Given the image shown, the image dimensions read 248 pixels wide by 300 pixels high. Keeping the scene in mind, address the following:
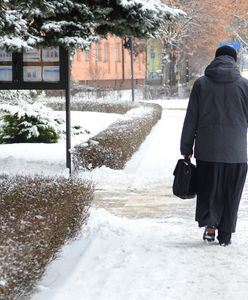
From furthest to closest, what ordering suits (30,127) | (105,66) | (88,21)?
(105,66)
(30,127)
(88,21)

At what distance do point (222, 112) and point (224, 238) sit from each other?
1197 mm

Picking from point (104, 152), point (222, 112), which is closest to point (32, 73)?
point (104, 152)

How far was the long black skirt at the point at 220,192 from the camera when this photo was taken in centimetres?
549

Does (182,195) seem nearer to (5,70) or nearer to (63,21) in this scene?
(63,21)

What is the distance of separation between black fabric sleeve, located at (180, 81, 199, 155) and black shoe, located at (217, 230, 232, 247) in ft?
2.68

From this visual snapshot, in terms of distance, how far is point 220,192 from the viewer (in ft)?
18.1

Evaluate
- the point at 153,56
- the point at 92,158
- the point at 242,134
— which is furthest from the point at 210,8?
the point at 242,134

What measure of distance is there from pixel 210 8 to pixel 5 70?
35296mm

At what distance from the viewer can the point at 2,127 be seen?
1609 cm

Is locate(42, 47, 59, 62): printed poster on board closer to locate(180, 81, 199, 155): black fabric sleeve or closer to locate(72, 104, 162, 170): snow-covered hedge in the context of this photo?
locate(72, 104, 162, 170): snow-covered hedge

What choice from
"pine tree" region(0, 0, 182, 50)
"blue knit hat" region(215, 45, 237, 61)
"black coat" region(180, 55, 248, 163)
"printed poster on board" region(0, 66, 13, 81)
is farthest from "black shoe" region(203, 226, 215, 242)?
"printed poster on board" region(0, 66, 13, 81)

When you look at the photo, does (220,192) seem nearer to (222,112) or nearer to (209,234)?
(209,234)

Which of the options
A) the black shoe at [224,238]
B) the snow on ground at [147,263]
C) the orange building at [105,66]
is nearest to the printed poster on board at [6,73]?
the snow on ground at [147,263]

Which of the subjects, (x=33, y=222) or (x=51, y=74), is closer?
(x=33, y=222)
